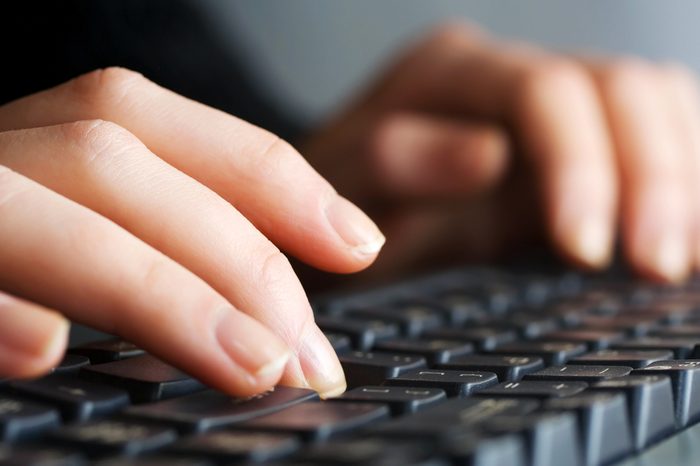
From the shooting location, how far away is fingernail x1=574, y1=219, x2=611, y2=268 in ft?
2.57

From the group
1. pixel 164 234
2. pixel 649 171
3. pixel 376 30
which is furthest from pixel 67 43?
pixel 376 30

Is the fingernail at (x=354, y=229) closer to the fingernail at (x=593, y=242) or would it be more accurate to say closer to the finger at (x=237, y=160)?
the finger at (x=237, y=160)

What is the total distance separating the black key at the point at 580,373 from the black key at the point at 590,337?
8cm

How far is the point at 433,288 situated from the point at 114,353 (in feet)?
1.06

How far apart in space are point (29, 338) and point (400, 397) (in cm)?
12

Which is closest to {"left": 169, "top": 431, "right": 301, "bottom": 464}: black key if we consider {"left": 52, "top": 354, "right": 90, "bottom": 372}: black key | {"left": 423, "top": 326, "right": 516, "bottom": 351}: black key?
{"left": 52, "top": 354, "right": 90, "bottom": 372}: black key

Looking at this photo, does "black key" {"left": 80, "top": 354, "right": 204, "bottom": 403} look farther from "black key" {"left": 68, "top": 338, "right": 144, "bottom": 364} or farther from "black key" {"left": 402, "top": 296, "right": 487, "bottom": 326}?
"black key" {"left": 402, "top": 296, "right": 487, "bottom": 326}

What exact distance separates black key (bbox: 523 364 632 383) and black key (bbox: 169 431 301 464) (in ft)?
0.41

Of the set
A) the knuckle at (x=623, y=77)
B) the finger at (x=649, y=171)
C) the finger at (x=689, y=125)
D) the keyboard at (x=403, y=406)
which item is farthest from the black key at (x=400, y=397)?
the knuckle at (x=623, y=77)

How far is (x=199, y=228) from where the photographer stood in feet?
1.22

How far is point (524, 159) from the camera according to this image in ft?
3.09

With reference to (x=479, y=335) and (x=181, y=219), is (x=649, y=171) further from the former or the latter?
(x=181, y=219)

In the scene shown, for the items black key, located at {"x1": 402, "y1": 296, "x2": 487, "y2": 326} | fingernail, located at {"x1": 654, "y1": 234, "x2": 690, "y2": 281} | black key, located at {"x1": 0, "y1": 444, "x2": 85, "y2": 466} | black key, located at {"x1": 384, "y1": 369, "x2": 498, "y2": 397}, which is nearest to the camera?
black key, located at {"x1": 0, "y1": 444, "x2": 85, "y2": 466}

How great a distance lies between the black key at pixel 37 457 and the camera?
23cm
